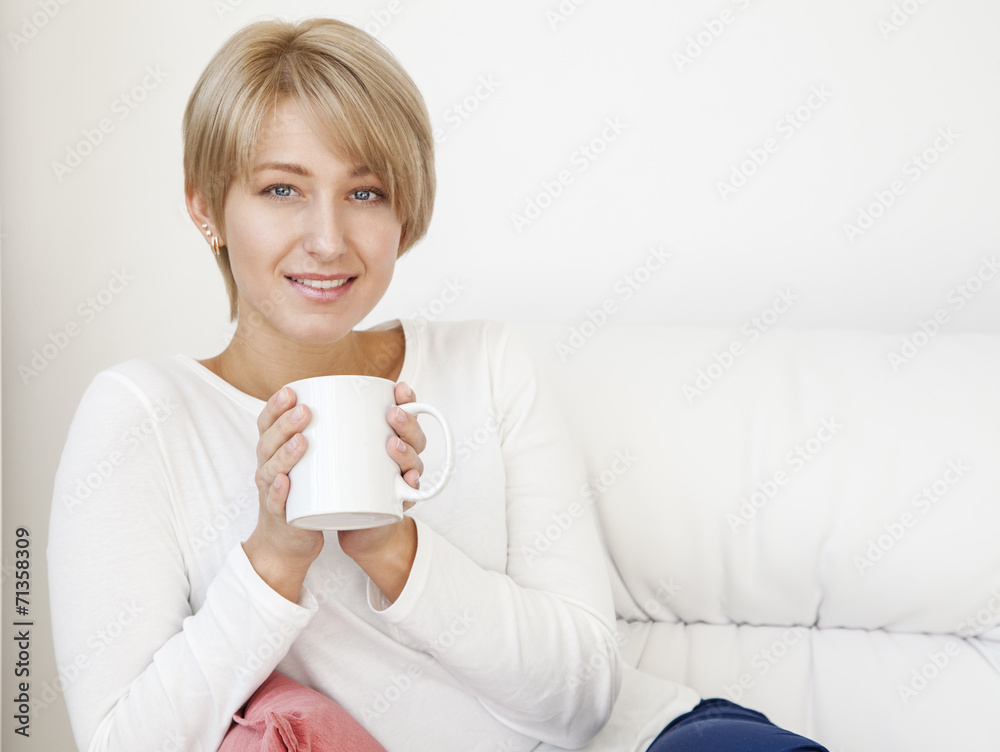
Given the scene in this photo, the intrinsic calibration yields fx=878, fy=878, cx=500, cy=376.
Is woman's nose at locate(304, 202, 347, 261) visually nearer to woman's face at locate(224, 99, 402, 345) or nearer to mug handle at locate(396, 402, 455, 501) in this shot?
woman's face at locate(224, 99, 402, 345)

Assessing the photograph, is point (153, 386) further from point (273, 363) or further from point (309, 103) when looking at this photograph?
point (309, 103)

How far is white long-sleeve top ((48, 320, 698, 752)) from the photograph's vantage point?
2.87 ft

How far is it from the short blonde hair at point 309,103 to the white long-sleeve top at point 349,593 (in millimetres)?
249

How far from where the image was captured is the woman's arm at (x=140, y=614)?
2.82 feet

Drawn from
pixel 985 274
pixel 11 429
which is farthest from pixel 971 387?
pixel 11 429

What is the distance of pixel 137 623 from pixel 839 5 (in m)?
1.54

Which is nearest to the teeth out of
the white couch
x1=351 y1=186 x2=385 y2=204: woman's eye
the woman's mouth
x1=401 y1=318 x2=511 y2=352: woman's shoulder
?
the woman's mouth

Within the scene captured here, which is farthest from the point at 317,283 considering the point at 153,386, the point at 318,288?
the point at 153,386

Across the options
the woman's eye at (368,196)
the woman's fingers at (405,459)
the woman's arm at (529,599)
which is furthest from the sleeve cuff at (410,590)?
the woman's eye at (368,196)

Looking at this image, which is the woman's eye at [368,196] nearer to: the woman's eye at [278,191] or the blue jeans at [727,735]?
the woman's eye at [278,191]

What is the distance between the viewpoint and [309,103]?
3.19 feet

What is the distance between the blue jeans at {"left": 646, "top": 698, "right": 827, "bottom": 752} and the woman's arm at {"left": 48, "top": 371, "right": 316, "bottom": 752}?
40cm

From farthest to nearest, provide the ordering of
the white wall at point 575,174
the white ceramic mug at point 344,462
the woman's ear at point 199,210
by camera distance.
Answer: the white wall at point 575,174 < the woman's ear at point 199,210 < the white ceramic mug at point 344,462

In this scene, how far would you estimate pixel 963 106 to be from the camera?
1.61m
